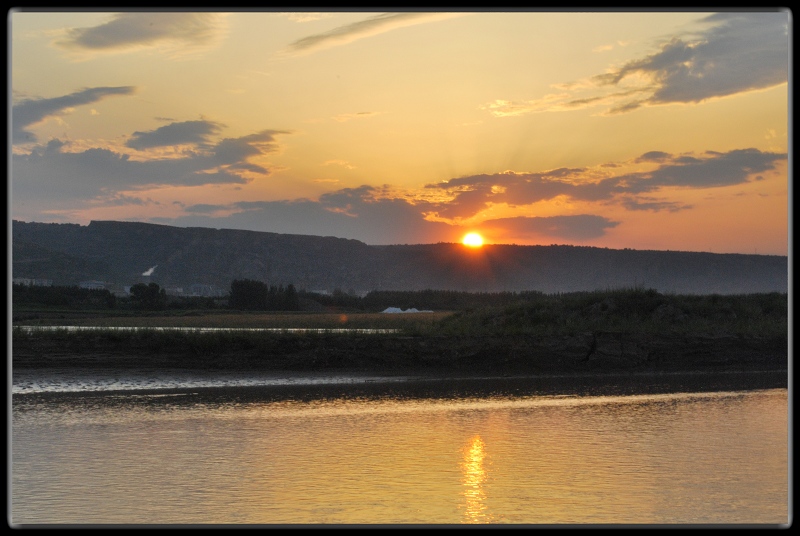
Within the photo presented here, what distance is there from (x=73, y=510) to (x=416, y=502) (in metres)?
4.19

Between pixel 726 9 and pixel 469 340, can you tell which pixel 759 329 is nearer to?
pixel 469 340

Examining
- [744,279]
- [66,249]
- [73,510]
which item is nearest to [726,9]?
[73,510]

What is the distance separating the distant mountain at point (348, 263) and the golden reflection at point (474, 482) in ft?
291

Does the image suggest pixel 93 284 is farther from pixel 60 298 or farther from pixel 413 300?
pixel 60 298

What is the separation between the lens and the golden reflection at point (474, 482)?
942 centimetres

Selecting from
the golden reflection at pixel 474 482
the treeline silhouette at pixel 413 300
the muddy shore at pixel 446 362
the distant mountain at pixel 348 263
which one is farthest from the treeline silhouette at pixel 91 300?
the golden reflection at pixel 474 482

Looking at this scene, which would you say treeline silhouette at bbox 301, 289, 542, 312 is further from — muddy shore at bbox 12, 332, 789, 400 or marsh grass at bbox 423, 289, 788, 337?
muddy shore at bbox 12, 332, 789, 400

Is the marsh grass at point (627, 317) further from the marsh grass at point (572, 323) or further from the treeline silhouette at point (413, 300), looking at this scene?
the treeline silhouette at point (413, 300)

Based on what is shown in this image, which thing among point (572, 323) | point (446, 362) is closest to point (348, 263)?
point (572, 323)

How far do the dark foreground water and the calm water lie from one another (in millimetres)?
37

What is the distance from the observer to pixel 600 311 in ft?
103

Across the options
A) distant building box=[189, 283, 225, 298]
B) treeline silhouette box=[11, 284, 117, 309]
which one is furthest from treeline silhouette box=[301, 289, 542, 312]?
distant building box=[189, 283, 225, 298]
